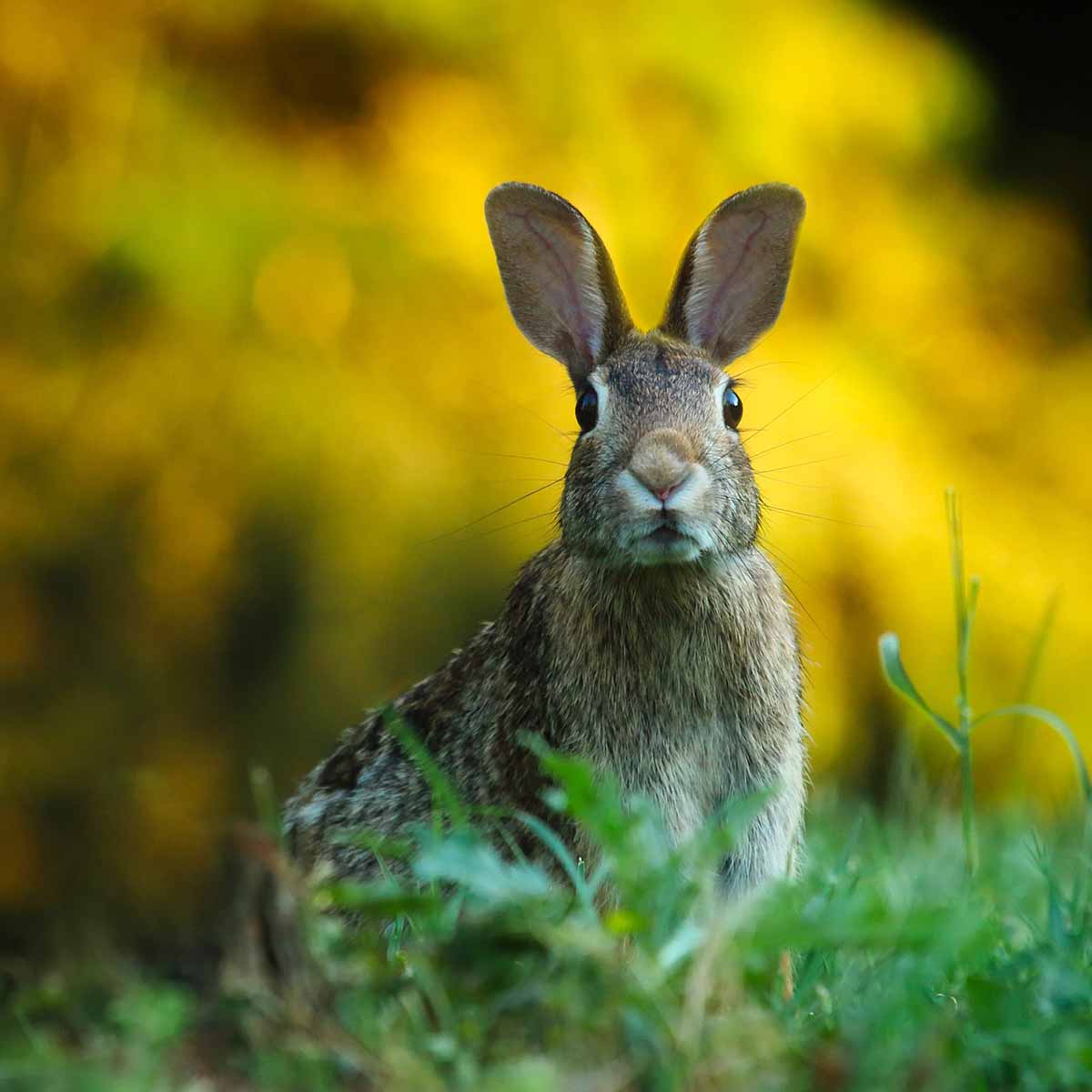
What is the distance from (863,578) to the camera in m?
7.19

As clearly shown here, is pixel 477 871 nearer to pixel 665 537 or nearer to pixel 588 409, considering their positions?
pixel 665 537

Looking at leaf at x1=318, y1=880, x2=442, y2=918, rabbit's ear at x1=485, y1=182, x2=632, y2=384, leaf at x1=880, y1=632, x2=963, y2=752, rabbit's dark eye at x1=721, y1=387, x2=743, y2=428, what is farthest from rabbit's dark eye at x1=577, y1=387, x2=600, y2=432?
leaf at x1=318, y1=880, x2=442, y2=918

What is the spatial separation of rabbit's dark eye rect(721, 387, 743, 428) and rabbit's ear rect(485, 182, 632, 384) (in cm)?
36

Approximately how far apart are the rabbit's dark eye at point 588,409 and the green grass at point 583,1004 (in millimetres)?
1636

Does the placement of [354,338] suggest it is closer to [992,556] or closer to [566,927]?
[992,556]

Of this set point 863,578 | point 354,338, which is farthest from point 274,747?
point 863,578

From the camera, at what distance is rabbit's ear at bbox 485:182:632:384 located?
3918 mm

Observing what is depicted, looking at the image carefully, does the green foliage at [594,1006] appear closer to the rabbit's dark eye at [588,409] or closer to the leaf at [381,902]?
the leaf at [381,902]

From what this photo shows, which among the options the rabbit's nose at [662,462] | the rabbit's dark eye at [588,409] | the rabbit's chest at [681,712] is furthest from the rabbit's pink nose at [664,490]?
the rabbit's dark eye at [588,409]

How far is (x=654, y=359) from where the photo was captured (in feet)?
12.4

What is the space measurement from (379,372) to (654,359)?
12.4 ft

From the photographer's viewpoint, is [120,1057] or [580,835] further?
[580,835]

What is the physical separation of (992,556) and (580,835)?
186 inches

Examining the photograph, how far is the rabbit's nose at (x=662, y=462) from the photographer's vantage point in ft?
10.7
